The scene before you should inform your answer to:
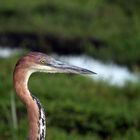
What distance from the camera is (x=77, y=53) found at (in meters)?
13.4

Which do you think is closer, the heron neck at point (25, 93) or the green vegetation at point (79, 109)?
the heron neck at point (25, 93)

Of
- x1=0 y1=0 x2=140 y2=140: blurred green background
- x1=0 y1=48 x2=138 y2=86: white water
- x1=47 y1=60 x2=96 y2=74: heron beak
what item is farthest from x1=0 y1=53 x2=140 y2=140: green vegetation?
x1=47 y1=60 x2=96 y2=74: heron beak

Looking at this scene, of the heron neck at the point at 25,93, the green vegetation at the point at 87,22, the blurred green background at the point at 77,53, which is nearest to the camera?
the heron neck at the point at 25,93

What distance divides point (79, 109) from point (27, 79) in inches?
194

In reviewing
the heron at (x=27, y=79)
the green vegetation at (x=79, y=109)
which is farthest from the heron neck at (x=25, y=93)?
the green vegetation at (x=79, y=109)

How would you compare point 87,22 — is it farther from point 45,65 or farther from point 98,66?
point 45,65

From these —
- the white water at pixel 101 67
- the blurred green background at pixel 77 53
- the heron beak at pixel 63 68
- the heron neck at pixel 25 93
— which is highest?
the heron beak at pixel 63 68

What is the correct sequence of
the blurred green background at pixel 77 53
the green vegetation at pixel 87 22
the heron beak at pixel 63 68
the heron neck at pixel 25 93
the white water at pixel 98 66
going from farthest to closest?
1. the green vegetation at pixel 87 22
2. the white water at pixel 98 66
3. the blurred green background at pixel 77 53
4. the heron beak at pixel 63 68
5. the heron neck at pixel 25 93

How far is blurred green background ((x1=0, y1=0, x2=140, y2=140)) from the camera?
26.9 feet

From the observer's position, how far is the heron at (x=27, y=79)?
3.74m

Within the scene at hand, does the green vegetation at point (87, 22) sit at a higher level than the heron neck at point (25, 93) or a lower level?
lower

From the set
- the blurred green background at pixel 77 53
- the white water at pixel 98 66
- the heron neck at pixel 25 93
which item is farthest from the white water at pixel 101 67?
the heron neck at pixel 25 93

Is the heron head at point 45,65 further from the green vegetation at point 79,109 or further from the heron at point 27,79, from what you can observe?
the green vegetation at point 79,109

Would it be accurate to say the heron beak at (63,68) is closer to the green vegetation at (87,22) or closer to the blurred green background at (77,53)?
the blurred green background at (77,53)
